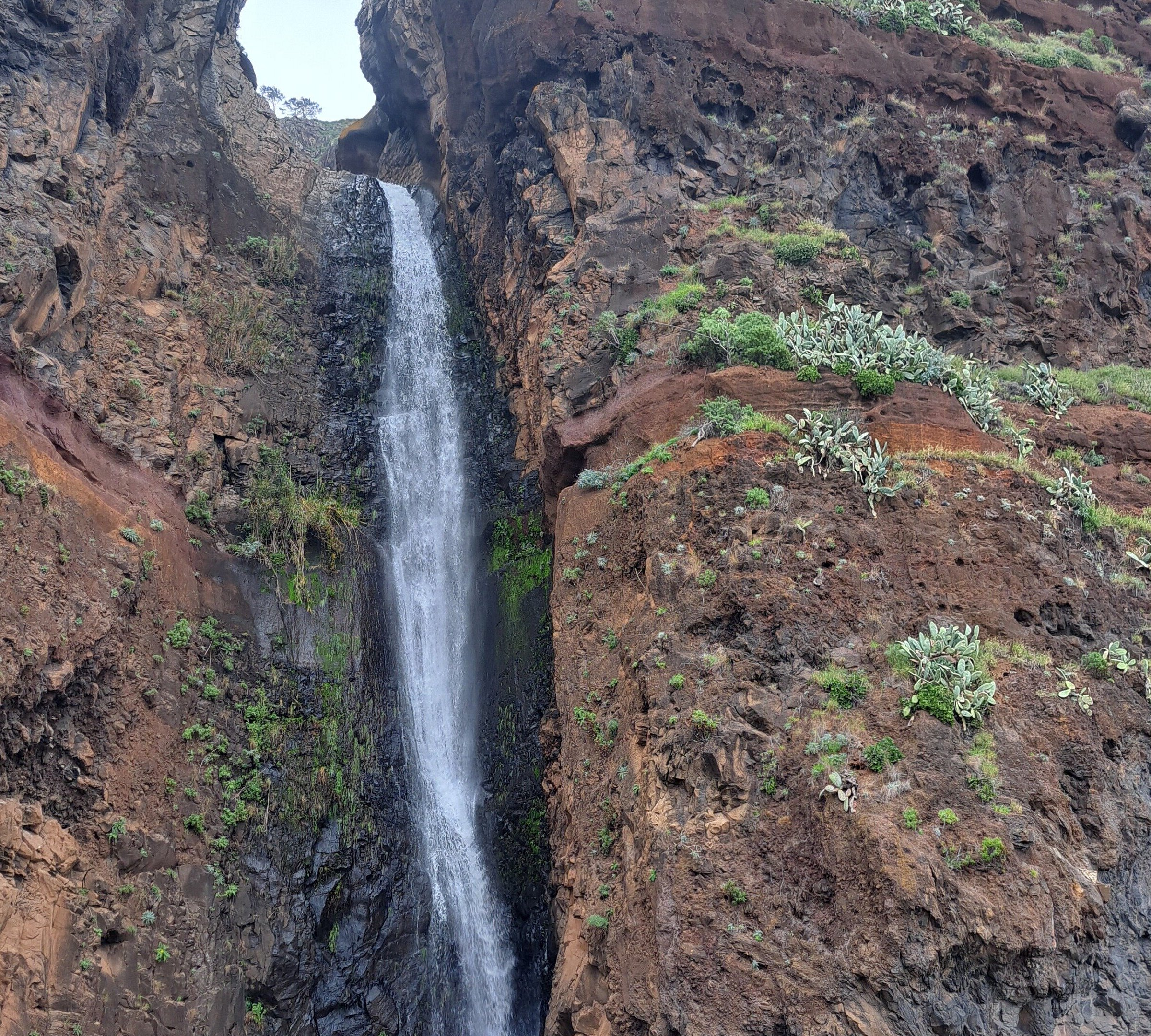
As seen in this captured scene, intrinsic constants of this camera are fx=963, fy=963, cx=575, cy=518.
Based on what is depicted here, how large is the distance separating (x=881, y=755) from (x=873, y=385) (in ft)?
24.0

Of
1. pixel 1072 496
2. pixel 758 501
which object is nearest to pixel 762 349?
pixel 758 501

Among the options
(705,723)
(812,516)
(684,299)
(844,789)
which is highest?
(684,299)

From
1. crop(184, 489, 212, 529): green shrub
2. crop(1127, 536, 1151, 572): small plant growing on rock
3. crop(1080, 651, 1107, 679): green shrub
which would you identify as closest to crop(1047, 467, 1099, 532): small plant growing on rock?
crop(1127, 536, 1151, 572): small plant growing on rock

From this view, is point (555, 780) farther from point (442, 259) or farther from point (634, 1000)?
point (442, 259)

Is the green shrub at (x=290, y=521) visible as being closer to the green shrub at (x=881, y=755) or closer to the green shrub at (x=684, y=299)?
the green shrub at (x=684, y=299)

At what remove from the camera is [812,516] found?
48.6 ft

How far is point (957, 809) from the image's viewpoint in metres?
11.2

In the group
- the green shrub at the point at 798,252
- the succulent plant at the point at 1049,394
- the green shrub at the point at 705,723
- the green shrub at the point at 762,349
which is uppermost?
the green shrub at the point at 798,252

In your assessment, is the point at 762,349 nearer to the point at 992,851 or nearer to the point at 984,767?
the point at 984,767

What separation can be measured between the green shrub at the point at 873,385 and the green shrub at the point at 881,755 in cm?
703

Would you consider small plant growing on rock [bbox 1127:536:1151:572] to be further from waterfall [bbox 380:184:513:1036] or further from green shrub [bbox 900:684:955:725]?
waterfall [bbox 380:184:513:1036]

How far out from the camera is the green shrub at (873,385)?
16.7 m

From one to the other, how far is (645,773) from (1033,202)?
67.8 ft

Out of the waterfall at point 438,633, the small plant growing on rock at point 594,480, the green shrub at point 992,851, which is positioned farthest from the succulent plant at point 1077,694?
the waterfall at point 438,633
